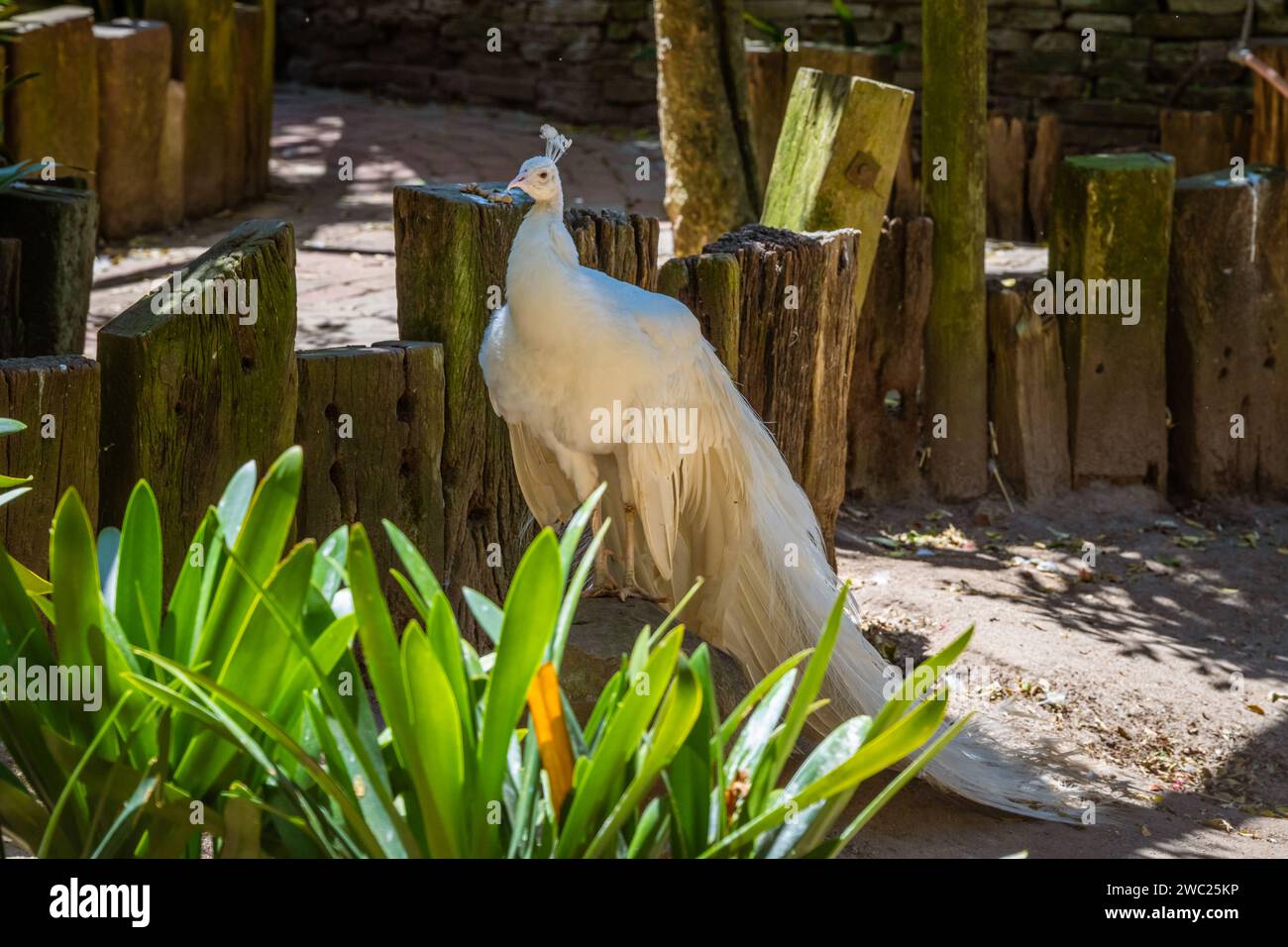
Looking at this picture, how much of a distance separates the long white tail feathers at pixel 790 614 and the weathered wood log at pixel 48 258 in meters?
2.74

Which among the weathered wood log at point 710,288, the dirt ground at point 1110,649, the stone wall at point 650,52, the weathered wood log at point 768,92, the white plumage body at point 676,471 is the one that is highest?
the stone wall at point 650,52

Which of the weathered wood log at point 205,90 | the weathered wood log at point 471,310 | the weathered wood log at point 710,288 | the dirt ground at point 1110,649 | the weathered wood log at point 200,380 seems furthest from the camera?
the weathered wood log at point 205,90

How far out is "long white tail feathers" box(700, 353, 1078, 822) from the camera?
165 inches

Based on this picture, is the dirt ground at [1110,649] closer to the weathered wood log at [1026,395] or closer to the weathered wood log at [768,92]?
the weathered wood log at [1026,395]

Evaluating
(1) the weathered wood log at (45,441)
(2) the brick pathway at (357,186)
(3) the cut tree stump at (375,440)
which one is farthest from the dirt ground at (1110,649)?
(2) the brick pathway at (357,186)

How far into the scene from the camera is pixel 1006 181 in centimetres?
941

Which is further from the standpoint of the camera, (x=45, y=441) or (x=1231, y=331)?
(x=1231, y=331)

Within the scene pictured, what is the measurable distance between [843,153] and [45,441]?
129 inches

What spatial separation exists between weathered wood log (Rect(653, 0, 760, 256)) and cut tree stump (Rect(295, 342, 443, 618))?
10.5 feet

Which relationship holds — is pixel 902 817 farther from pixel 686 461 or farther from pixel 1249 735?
pixel 1249 735

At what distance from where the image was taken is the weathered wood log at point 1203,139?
894 cm

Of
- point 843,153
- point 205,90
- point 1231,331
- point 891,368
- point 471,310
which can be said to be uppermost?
point 205,90

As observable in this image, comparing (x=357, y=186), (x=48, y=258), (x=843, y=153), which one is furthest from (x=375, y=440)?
(x=357, y=186)

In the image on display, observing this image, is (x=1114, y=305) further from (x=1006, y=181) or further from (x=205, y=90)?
(x=205, y=90)
